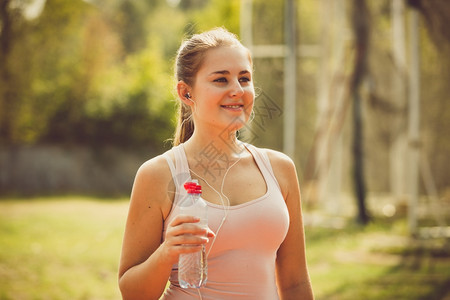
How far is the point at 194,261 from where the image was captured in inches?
81.3

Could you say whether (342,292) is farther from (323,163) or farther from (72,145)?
(72,145)

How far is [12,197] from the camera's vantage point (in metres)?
17.4

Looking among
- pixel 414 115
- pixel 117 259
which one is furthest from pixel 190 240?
pixel 414 115

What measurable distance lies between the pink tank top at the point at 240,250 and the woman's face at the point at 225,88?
284mm

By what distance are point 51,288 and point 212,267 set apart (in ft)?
16.5

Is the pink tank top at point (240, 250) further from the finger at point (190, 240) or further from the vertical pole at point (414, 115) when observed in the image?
the vertical pole at point (414, 115)

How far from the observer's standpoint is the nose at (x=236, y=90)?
225 cm

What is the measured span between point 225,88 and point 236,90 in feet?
0.17

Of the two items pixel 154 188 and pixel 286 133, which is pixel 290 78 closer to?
pixel 286 133

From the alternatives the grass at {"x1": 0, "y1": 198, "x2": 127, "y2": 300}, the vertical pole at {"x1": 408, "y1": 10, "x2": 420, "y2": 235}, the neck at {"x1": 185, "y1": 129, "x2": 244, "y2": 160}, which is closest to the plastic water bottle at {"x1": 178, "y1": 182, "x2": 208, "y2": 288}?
the neck at {"x1": 185, "y1": 129, "x2": 244, "y2": 160}

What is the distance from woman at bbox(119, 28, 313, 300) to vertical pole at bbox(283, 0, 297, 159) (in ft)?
31.8

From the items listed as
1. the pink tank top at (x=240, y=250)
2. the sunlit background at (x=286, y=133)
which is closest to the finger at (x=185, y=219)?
the pink tank top at (x=240, y=250)

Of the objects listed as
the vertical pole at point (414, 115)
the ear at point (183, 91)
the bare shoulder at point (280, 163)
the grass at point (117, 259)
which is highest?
the vertical pole at point (414, 115)

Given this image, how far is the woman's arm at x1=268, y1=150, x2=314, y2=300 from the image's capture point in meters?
2.38
